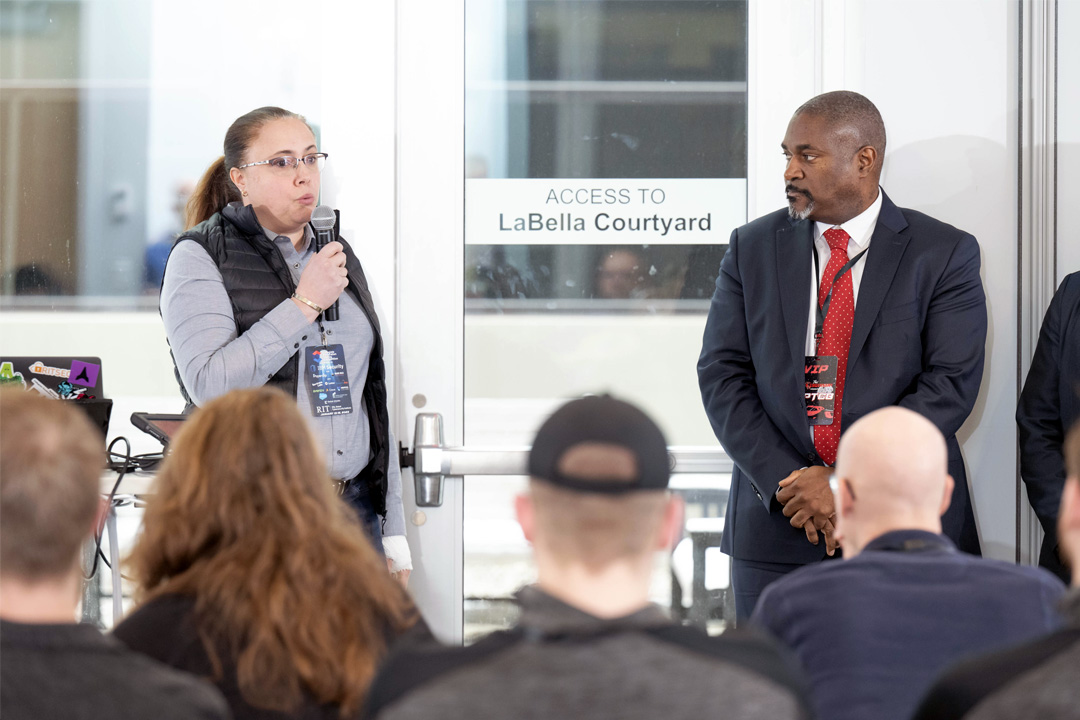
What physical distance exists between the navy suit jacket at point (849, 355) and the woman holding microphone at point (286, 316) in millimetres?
951

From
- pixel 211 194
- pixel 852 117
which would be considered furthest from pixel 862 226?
pixel 211 194

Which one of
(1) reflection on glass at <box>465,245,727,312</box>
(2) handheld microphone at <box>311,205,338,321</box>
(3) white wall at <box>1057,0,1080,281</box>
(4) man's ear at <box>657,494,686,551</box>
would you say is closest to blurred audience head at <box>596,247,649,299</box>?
(1) reflection on glass at <box>465,245,727,312</box>

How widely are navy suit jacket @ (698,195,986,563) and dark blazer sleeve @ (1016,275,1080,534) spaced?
0.68 ft

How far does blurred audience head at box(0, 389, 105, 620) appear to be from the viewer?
121cm

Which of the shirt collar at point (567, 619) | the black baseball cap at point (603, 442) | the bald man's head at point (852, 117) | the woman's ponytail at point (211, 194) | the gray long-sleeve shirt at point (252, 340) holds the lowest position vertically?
the shirt collar at point (567, 619)

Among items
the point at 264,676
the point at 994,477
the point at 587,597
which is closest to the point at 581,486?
the point at 587,597

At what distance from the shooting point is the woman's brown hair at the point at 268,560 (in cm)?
142

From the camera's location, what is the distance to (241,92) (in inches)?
132

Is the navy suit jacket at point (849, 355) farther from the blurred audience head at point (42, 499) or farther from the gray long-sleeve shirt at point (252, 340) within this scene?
the blurred audience head at point (42, 499)

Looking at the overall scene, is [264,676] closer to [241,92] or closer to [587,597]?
[587,597]

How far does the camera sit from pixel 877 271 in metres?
2.88

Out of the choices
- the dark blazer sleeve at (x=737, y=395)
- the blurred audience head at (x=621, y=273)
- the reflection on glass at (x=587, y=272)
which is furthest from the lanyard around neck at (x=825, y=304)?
the blurred audience head at (x=621, y=273)

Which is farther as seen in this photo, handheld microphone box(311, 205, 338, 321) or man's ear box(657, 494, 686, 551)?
handheld microphone box(311, 205, 338, 321)

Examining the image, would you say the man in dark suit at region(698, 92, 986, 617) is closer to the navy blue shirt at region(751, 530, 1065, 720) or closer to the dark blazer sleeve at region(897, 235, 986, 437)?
the dark blazer sleeve at region(897, 235, 986, 437)
